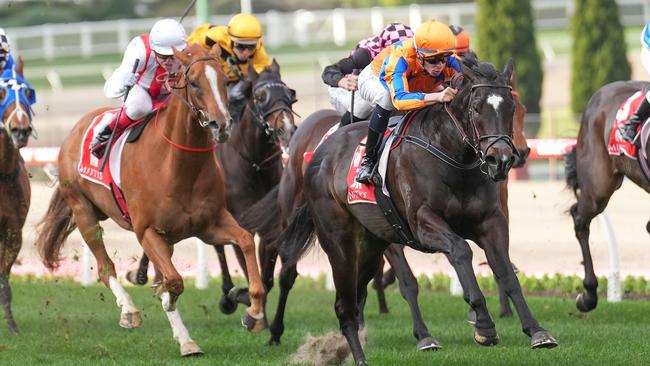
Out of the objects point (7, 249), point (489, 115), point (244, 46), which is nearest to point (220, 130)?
point (489, 115)

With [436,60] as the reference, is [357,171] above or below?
below

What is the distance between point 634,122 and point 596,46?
14237 mm

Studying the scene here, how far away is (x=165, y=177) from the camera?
7.47 metres

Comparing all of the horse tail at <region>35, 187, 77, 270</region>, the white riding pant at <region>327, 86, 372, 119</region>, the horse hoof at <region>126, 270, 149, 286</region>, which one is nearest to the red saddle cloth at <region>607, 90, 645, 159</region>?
the white riding pant at <region>327, 86, 372, 119</region>

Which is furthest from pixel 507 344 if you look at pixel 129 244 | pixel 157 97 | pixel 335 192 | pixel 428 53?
pixel 129 244

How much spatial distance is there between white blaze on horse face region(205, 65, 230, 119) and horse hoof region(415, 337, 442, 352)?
5.84 feet

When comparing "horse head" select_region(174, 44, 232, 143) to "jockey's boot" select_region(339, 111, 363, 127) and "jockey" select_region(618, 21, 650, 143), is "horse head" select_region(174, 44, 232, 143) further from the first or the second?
"jockey" select_region(618, 21, 650, 143)

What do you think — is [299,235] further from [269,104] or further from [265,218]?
[269,104]

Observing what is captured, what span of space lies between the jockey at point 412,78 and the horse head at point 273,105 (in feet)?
6.87

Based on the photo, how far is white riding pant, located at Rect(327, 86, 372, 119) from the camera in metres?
8.38

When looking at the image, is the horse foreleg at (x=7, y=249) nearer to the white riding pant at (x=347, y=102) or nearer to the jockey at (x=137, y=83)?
the jockey at (x=137, y=83)

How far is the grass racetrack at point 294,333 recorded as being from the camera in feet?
23.6

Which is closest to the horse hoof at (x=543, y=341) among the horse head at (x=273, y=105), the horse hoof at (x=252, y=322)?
the horse hoof at (x=252, y=322)

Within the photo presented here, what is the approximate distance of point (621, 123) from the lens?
881 cm
